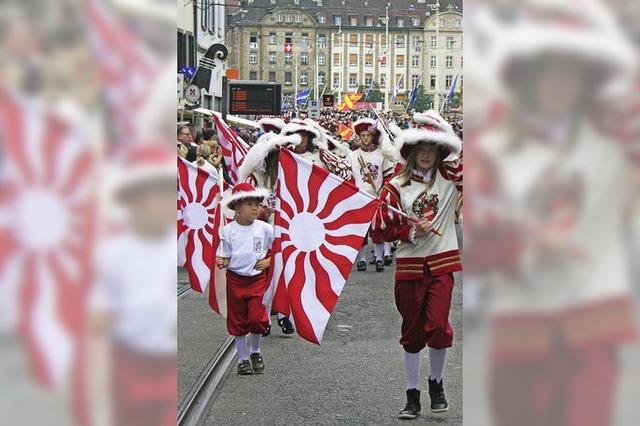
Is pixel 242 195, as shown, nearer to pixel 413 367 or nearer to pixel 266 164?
pixel 266 164

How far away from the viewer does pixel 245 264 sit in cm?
741

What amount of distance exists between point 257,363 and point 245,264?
0.77m

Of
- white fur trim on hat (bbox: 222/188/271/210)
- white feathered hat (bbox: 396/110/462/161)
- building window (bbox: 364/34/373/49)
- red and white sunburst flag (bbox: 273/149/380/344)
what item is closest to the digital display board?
white fur trim on hat (bbox: 222/188/271/210)

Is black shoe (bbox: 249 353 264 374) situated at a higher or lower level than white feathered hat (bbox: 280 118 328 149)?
lower

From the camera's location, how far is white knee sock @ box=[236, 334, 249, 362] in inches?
292

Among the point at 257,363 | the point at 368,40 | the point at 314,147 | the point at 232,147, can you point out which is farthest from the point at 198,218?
the point at 368,40

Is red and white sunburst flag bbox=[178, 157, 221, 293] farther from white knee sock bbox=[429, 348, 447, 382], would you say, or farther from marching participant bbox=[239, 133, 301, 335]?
white knee sock bbox=[429, 348, 447, 382]
